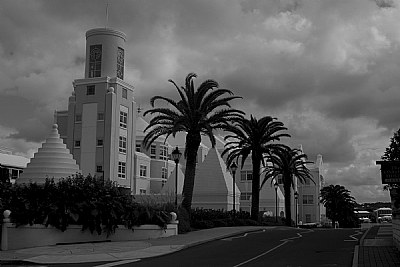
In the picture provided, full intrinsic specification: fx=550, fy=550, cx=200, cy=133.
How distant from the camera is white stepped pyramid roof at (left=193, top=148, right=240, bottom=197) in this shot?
2181 inches

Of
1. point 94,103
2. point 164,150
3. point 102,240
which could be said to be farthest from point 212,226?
point 164,150

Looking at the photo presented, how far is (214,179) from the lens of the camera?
56062mm

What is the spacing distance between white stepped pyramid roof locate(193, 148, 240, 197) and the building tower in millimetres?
9820

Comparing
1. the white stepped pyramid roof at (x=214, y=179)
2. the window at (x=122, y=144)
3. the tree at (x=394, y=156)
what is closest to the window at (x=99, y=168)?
the window at (x=122, y=144)

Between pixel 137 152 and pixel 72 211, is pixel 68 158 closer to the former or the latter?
pixel 72 211

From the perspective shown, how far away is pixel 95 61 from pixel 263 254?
156 feet

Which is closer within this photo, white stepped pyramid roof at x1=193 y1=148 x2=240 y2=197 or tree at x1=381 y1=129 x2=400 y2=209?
tree at x1=381 y1=129 x2=400 y2=209

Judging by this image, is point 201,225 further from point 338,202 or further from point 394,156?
point 338,202

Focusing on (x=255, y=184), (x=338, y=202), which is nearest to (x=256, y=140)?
(x=255, y=184)

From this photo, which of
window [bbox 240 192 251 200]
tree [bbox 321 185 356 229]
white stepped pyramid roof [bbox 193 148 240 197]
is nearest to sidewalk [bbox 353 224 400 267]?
white stepped pyramid roof [bbox 193 148 240 197]

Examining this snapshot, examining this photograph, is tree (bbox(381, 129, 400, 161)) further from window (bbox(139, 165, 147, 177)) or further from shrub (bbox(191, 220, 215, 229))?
window (bbox(139, 165, 147, 177))

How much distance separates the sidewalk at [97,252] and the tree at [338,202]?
62935 mm

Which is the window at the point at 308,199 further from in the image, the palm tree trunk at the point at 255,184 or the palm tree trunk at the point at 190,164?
the palm tree trunk at the point at 190,164

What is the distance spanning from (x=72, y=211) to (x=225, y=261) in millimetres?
9237
